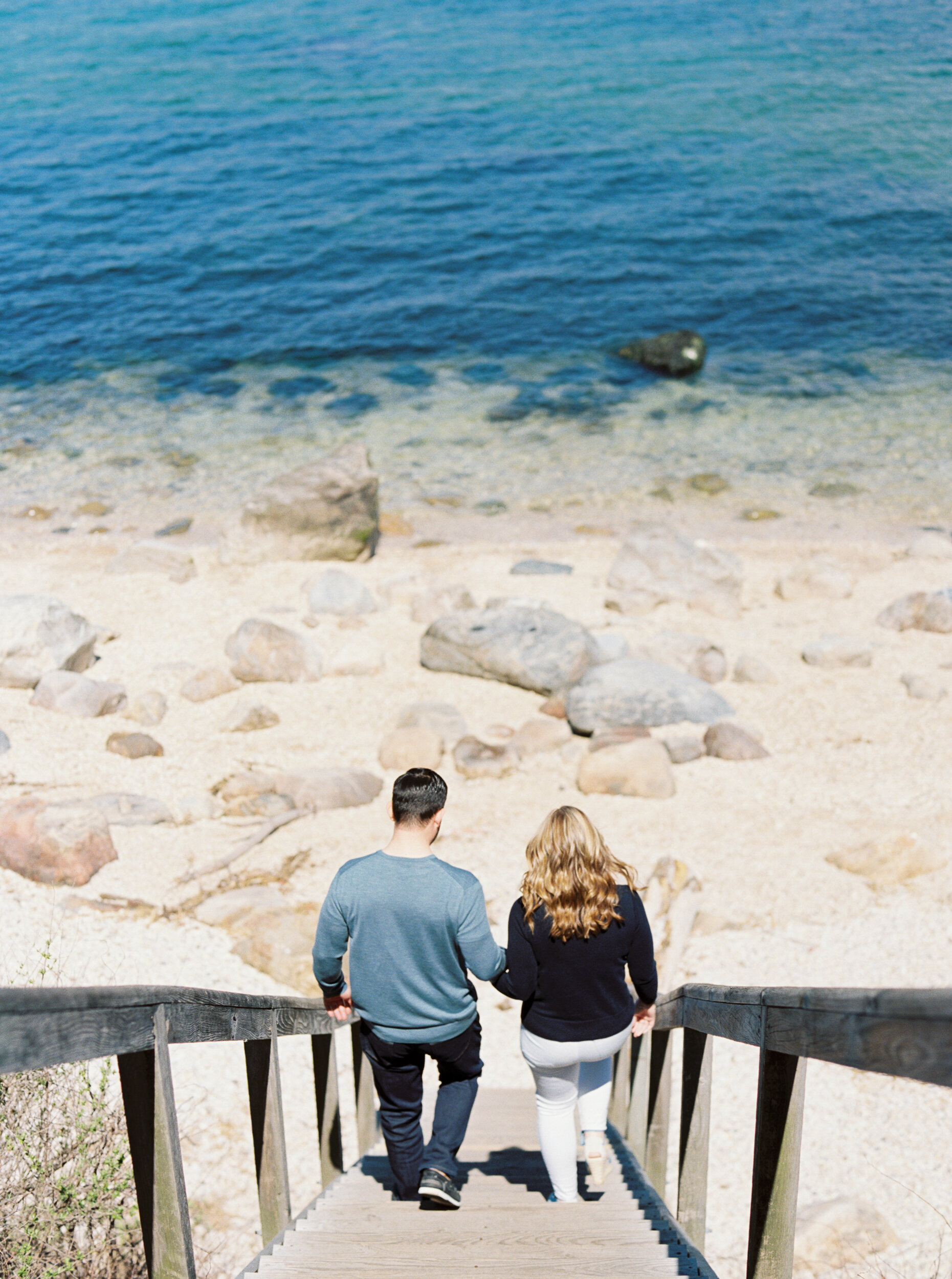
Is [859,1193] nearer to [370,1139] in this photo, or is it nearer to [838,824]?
[370,1139]

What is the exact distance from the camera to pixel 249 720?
405 inches

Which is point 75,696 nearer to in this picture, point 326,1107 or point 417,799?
point 326,1107

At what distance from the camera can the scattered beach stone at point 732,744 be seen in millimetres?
9805

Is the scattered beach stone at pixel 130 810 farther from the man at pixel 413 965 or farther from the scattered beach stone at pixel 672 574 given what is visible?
the scattered beach stone at pixel 672 574

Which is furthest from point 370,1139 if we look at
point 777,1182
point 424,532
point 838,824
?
point 424,532

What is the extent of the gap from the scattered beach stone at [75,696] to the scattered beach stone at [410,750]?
288cm

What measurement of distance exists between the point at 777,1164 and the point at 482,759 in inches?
292

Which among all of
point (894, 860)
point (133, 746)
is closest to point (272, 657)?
point (133, 746)

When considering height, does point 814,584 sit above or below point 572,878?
below

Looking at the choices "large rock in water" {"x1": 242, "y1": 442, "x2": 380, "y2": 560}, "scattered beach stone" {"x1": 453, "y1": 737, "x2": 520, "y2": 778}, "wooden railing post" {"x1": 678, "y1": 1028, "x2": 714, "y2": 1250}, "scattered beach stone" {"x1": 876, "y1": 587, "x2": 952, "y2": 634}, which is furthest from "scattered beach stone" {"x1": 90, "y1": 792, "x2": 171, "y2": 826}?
"scattered beach stone" {"x1": 876, "y1": 587, "x2": 952, "y2": 634}

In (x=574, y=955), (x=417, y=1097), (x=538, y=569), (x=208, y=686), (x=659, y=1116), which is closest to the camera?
(x=574, y=955)

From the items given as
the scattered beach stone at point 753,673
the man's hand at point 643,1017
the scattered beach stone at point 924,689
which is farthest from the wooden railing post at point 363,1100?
the scattered beach stone at point 924,689

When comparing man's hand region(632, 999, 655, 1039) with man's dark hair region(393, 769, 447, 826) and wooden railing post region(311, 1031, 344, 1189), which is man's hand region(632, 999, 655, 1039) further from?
wooden railing post region(311, 1031, 344, 1189)

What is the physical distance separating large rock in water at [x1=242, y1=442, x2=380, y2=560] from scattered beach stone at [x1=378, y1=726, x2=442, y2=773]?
5051 mm
